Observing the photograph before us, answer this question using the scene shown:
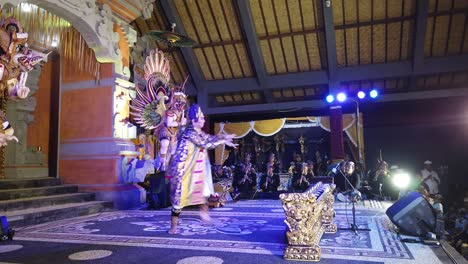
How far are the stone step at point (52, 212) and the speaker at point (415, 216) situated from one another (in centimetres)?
488

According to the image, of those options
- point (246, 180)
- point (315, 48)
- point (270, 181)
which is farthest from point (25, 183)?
point (315, 48)

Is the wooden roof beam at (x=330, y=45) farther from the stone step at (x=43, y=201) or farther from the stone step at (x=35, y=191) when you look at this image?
the stone step at (x=35, y=191)

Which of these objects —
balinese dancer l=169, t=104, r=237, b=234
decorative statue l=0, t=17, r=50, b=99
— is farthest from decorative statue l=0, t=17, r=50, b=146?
balinese dancer l=169, t=104, r=237, b=234

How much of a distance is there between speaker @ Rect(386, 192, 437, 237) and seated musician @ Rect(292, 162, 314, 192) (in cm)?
540

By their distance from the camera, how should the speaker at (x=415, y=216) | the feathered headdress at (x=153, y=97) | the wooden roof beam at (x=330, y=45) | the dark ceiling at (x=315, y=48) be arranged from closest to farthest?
the speaker at (x=415, y=216)
the feathered headdress at (x=153, y=97)
the wooden roof beam at (x=330, y=45)
the dark ceiling at (x=315, y=48)

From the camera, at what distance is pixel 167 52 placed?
1062 cm

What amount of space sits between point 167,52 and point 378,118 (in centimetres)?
690

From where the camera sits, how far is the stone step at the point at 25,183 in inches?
229

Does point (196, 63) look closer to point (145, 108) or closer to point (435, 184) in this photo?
point (145, 108)

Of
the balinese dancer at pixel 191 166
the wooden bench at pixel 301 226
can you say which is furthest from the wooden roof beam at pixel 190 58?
the wooden bench at pixel 301 226

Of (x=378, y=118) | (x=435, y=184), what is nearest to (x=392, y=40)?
(x=378, y=118)

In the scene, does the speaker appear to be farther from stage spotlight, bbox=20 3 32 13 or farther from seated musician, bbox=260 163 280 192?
stage spotlight, bbox=20 3 32 13

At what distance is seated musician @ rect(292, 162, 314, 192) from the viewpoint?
31.1ft

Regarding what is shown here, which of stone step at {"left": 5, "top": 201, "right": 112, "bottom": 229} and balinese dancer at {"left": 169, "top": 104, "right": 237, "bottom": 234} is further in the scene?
stone step at {"left": 5, "top": 201, "right": 112, "bottom": 229}
